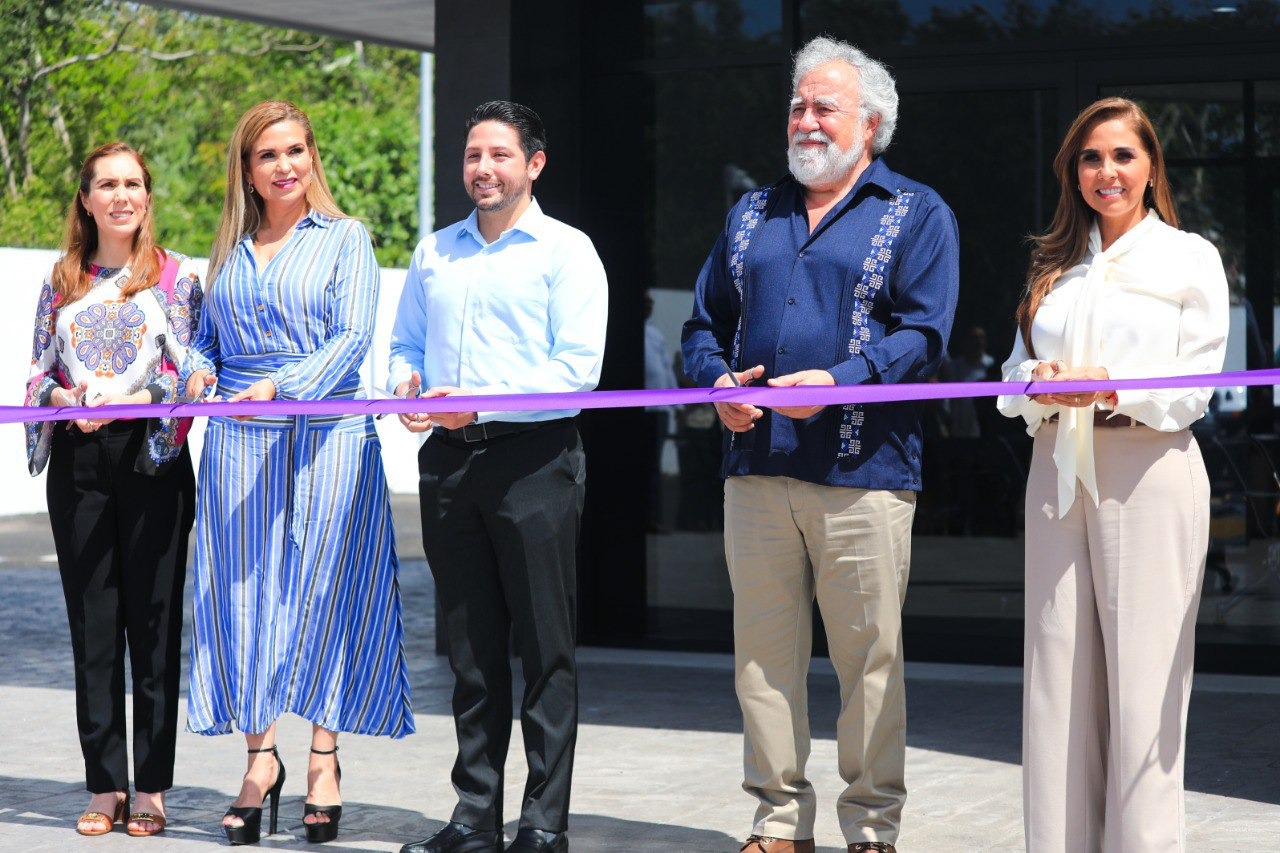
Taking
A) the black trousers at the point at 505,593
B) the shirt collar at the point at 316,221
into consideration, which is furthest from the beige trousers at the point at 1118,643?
the shirt collar at the point at 316,221

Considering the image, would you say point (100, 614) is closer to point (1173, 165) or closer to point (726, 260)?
point (726, 260)

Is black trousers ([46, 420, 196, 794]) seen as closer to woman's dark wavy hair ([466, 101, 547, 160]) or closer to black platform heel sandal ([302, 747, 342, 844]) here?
black platform heel sandal ([302, 747, 342, 844])

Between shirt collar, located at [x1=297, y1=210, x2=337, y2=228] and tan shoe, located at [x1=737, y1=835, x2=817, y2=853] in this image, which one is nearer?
tan shoe, located at [x1=737, y1=835, x2=817, y2=853]

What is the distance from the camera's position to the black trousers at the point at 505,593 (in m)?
4.86

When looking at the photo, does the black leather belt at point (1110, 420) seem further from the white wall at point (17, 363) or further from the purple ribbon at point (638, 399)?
the white wall at point (17, 363)

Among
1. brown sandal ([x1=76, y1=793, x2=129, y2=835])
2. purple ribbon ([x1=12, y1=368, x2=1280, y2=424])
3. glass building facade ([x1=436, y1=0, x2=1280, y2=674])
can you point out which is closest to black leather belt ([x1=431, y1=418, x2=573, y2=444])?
purple ribbon ([x1=12, y1=368, x2=1280, y2=424])

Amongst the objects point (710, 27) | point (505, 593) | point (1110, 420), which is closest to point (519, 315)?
point (505, 593)

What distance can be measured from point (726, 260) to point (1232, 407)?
4055 mm

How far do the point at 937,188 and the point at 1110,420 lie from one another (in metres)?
4.28

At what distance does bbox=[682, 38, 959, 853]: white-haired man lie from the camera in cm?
462

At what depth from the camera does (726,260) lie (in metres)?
4.91

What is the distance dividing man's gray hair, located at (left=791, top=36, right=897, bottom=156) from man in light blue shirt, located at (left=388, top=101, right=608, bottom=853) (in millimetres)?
811

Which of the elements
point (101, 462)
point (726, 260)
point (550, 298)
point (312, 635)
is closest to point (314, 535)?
point (312, 635)

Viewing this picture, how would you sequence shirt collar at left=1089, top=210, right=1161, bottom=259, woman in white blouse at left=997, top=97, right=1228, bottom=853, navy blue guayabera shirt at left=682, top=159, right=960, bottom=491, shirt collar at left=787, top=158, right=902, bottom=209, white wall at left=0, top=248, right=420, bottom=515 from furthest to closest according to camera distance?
white wall at left=0, top=248, right=420, bottom=515 < shirt collar at left=787, top=158, right=902, bottom=209 < navy blue guayabera shirt at left=682, top=159, right=960, bottom=491 < shirt collar at left=1089, top=210, right=1161, bottom=259 < woman in white blouse at left=997, top=97, right=1228, bottom=853
